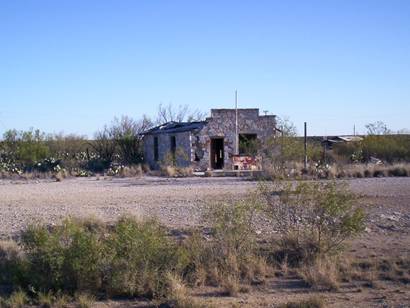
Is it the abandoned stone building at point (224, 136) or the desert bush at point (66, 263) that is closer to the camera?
the desert bush at point (66, 263)

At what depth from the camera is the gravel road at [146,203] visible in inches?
698

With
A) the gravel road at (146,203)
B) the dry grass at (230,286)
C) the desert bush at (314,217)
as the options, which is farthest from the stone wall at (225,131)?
the dry grass at (230,286)

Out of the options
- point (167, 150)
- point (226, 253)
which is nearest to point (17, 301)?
point (226, 253)

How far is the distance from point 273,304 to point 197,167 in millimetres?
30510

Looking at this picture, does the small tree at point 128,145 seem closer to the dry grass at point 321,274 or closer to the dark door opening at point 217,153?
the dark door opening at point 217,153

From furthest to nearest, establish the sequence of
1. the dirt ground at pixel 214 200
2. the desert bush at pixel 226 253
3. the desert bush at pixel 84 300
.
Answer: the desert bush at pixel 226 253 → the dirt ground at pixel 214 200 → the desert bush at pixel 84 300

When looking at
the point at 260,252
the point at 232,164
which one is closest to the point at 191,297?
A: the point at 260,252

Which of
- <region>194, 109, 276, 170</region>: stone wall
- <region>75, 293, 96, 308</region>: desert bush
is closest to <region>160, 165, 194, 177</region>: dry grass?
<region>194, 109, 276, 170</region>: stone wall

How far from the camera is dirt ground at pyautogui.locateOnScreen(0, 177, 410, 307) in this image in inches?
447

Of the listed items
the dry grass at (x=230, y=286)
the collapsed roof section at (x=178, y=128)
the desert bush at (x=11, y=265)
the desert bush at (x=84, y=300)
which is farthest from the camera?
the collapsed roof section at (x=178, y=128)

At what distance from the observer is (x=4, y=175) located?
4234cm

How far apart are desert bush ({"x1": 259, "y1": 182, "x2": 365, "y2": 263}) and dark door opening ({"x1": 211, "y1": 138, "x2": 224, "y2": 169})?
28.5m

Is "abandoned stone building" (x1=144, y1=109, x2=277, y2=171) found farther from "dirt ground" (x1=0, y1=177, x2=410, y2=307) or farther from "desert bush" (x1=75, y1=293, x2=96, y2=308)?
"desert bush" (x1=75, y1=293, x2=96, y2=308)

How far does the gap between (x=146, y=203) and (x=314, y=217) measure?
9.02 m
